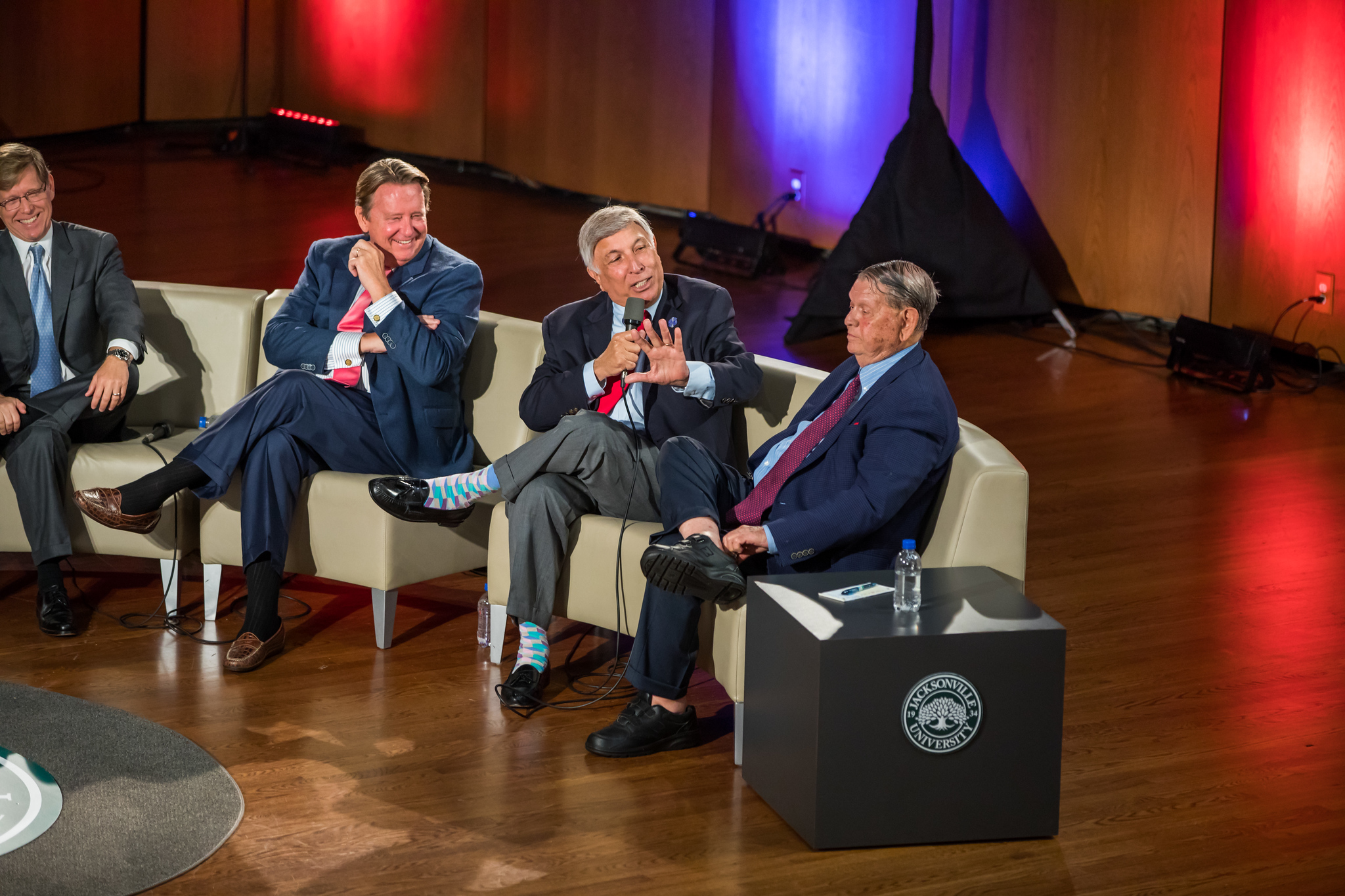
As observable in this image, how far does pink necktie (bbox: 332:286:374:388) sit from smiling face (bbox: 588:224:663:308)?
2.36ft

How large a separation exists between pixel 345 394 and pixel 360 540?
0.41m

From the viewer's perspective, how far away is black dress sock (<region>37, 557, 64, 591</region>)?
4082 millimetres

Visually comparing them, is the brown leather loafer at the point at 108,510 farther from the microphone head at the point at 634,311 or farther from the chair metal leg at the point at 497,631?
the microphone head at the point at 634,311

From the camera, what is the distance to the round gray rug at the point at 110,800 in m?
2.85

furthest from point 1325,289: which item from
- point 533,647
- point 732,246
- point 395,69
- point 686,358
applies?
point 395,69

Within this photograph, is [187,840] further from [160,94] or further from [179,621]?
[160,94]

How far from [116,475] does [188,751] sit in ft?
3.63

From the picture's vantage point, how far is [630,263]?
387 centimetres

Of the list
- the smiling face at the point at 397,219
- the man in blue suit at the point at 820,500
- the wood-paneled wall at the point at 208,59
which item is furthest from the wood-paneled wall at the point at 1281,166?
the wood-paneled wall at the point at 208,59

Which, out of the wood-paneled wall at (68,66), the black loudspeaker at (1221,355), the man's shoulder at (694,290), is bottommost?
the black loudspeaker at (1221,355)

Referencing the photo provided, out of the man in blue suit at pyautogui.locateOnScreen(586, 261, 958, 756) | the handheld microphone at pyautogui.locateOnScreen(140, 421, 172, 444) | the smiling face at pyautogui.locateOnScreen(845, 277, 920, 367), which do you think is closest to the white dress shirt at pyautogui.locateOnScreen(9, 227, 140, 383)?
the handheld microphone at pyautogui.locateOnScreen(140, 421, 172, 444)

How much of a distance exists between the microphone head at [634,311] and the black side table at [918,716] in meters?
0.94

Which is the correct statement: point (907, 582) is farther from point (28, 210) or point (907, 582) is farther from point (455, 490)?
point (28, 210)

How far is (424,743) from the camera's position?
11.4ft
